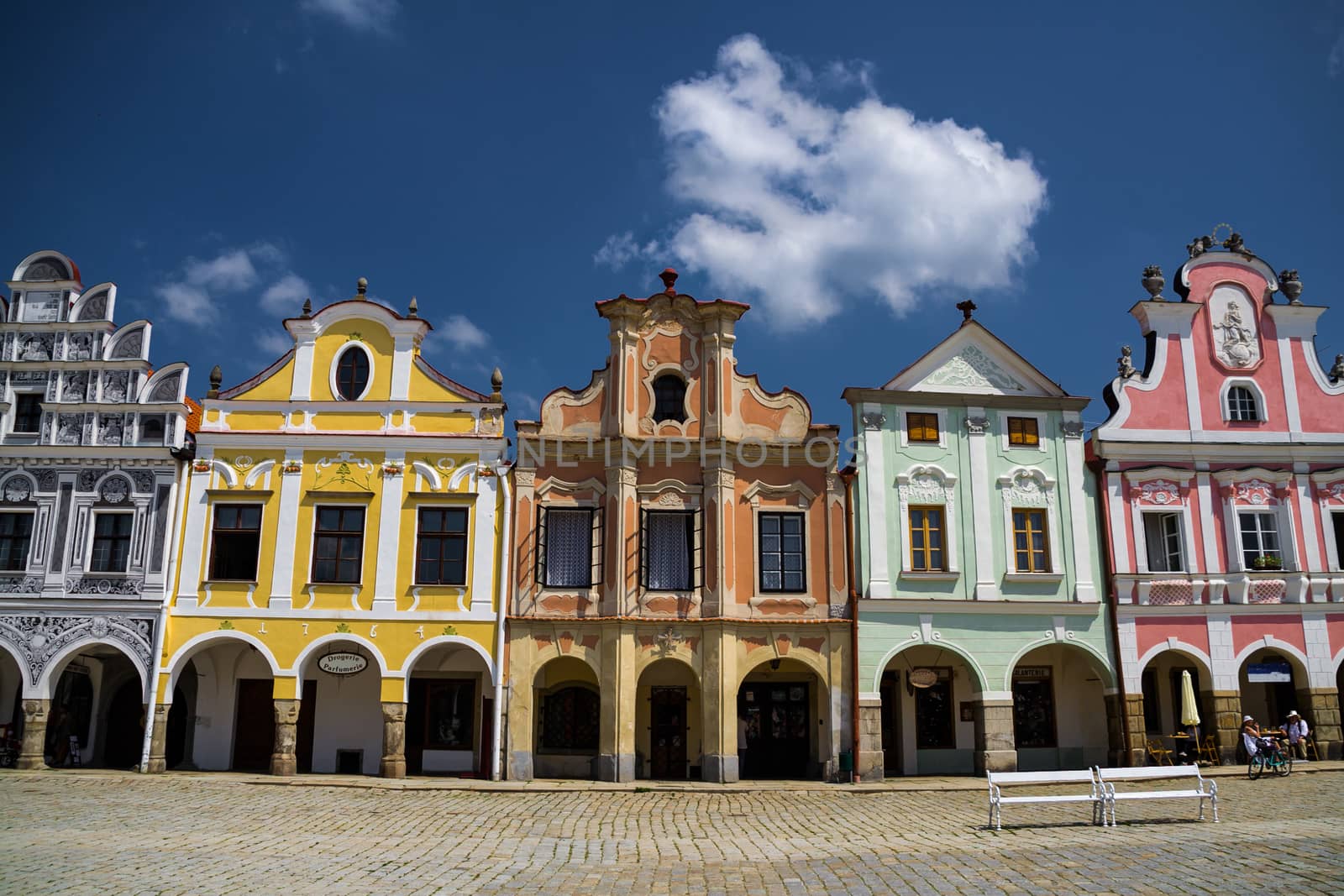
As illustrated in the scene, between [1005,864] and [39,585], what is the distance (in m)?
23.8

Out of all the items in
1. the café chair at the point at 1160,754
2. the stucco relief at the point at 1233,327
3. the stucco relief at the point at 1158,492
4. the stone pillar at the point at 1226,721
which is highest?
the stucco relief at the point at 1233,327

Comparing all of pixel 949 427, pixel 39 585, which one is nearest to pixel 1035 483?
pixel 949 427

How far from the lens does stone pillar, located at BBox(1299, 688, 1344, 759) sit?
27.7m

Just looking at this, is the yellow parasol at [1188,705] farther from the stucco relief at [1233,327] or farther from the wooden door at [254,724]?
the wooden door at [254,724]

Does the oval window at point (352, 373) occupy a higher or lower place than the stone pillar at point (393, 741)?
higher

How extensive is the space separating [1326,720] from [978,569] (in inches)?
371

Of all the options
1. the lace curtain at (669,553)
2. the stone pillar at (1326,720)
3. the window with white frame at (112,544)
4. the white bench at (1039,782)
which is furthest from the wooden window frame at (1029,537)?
the window with white frame at (112,544)

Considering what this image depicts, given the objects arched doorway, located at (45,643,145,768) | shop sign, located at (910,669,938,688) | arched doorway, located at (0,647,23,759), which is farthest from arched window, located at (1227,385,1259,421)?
arched doorway, located at (0,647,23,759)

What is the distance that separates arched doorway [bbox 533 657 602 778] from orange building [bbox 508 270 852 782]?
4 centimetres

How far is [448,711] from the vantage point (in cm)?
2848

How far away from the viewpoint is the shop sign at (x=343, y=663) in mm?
26688

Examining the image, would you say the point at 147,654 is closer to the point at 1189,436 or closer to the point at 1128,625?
the point at 1128,625

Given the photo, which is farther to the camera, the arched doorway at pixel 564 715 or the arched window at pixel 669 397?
the arched window at pixel 669 397

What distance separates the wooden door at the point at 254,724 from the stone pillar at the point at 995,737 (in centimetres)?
1772
